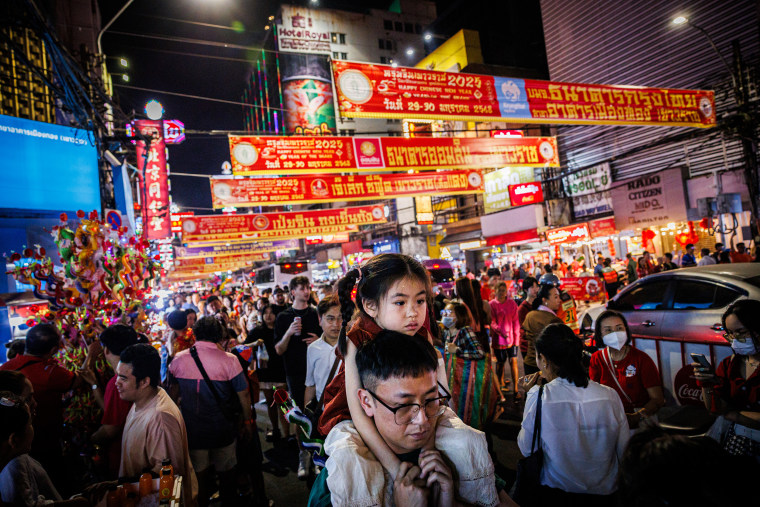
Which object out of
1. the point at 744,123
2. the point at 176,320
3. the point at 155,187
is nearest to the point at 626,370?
the point at 176,320

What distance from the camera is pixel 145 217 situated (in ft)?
45.6

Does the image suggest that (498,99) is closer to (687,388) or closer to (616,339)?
(687,388)

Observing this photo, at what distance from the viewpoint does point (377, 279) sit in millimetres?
2172

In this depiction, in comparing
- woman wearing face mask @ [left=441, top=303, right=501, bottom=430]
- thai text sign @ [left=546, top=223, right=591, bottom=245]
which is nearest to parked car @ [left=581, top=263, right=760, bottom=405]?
woman wearing face mask @ [left=441, top=303, right=501, bottom=430]

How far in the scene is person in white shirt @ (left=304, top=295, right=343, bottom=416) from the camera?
4348 mm

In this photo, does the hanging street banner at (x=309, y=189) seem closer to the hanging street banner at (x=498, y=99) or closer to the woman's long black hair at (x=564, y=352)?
the hanging street banner at (x=498, y=99)

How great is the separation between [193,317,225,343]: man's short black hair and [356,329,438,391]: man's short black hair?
2936 millimetres

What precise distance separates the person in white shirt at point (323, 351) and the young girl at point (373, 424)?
212 cm

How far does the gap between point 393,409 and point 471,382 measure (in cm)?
287

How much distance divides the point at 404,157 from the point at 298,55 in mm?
41025

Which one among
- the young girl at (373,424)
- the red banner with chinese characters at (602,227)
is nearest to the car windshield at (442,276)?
the red banner with chinese characters at (602,227)

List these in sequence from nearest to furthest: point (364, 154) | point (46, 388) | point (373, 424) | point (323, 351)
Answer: point (373, 424) < point (46, 388) < point (323, 351) < point (364, 154)

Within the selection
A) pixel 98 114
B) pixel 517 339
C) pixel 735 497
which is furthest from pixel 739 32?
pixel 98 114

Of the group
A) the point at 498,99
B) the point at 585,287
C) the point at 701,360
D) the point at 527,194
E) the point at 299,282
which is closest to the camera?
the point at 701,360
